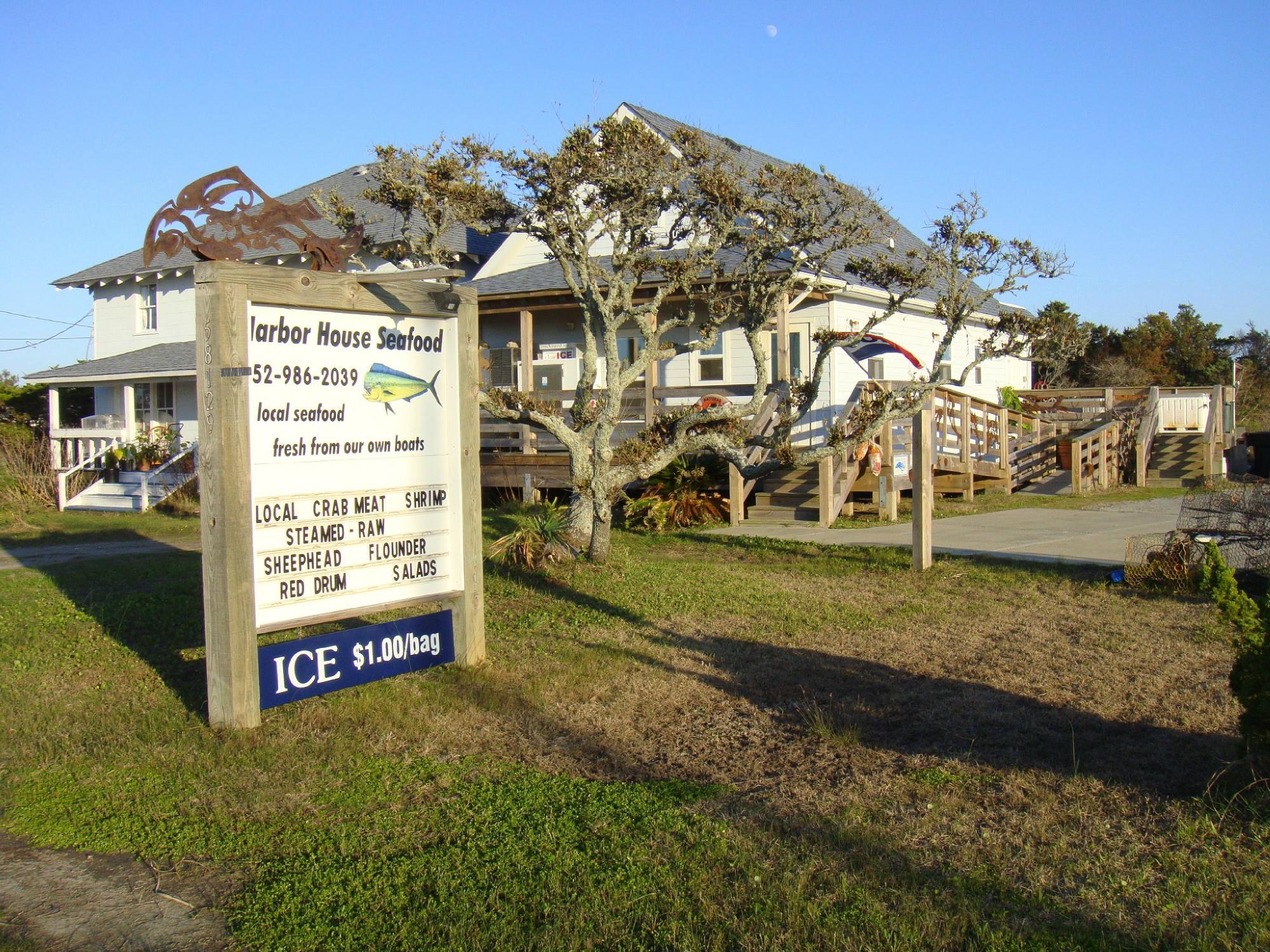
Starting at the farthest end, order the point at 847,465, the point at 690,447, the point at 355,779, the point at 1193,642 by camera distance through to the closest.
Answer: the point at 847,465 < the point at 690,447 < the point at 1193,642 < the point at 355,779

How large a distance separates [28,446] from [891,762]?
2206 centimetres

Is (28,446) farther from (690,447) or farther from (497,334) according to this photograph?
(690,447)

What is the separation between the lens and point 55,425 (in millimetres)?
25719

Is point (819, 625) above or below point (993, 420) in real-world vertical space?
below

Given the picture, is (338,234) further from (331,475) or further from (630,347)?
(331,475)

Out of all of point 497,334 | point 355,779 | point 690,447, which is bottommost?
point 355,779

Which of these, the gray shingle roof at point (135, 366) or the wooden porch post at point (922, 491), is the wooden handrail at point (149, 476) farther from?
the wooden porch post at point (922, 491)

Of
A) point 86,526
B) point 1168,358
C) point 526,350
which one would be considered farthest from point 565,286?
point 1168,358

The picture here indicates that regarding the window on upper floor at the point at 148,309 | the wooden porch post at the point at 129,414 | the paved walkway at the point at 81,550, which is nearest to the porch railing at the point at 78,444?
the wooden porch post at the point at 129,414

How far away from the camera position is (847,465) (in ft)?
51.2

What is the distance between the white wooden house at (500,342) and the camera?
19.5m

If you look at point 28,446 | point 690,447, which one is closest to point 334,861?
point 690,447

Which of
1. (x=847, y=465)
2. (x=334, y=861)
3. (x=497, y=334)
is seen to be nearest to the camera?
(x=334, y=861)

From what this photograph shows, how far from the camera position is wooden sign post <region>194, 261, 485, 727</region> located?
5895mm
